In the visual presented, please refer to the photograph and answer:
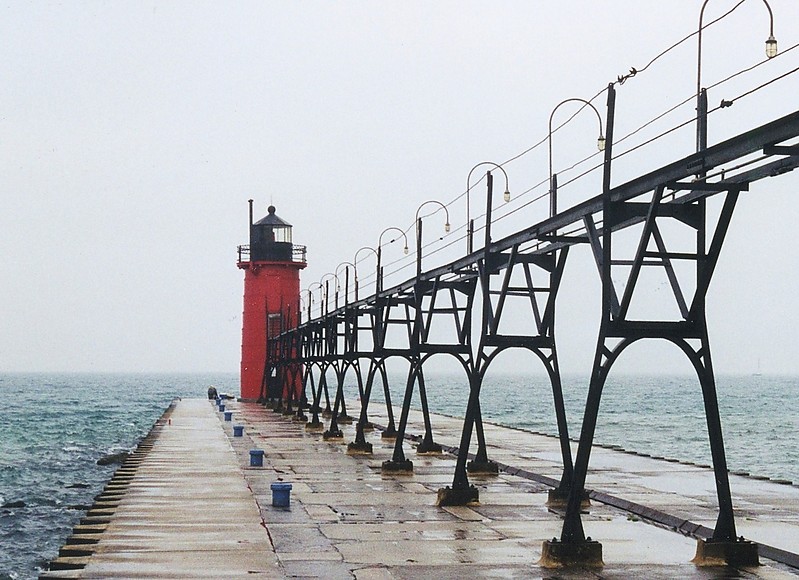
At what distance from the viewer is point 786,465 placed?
5216 cm

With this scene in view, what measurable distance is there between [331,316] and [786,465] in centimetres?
2351

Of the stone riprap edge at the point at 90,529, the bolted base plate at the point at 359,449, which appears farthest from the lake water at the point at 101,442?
the bolted base plate at the point at 359,449

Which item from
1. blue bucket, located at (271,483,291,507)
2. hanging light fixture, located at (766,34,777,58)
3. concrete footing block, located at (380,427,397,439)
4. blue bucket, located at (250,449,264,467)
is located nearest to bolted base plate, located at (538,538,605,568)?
blue bucket, located at (271,483,291,507)

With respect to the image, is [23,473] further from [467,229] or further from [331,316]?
[467,229]

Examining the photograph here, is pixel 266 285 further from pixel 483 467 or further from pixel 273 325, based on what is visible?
pixel 483 467

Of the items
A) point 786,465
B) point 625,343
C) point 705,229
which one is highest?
point 705,229

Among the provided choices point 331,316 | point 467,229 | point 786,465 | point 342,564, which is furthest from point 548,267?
point 786,465

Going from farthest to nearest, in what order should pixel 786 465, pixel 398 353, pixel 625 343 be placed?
1. pixel 786 465
2. pixel 398 353
3. pixel 625 343

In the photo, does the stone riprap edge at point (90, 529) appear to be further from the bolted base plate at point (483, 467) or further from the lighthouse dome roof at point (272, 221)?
the lighthouse dome roof at point (272, 221)

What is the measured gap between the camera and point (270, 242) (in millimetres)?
65750

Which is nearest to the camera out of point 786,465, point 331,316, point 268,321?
point 331,316

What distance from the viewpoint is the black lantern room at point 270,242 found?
6562cm

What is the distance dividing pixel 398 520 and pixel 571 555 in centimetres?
441

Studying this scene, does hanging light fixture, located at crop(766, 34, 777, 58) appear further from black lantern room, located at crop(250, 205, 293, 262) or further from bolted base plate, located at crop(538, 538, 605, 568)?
black lantern room, located at crop(250, 205, 293, 262)
